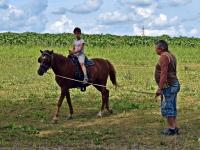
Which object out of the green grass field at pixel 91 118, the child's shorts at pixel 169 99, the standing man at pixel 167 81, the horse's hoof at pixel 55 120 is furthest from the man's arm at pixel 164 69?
the horse's hoof at pixel 55 120

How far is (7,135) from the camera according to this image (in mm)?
11312

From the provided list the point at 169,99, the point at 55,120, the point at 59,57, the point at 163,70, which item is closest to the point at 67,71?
the point at 59,57

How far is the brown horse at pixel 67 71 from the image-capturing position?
13398mm

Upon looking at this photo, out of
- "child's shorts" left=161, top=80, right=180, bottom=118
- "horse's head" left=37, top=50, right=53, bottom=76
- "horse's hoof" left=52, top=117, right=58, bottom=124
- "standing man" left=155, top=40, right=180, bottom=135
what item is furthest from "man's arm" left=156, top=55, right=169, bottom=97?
"horse's head" left=37, top=50, right=53, bottom=76

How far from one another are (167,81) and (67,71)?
141 inches

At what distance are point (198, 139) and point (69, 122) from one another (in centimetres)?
396

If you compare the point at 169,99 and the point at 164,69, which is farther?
the point at 169,99

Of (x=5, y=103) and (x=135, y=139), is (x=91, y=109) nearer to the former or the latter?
(x=5, y=103)

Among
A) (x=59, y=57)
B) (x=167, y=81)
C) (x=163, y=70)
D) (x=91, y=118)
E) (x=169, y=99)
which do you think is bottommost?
(x=91, y=118)

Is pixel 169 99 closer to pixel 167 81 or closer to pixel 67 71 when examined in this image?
pixel 167 81

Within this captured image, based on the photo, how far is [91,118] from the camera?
46.1 ft

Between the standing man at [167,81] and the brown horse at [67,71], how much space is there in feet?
10.7

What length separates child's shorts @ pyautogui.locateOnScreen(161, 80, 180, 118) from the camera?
1117cm

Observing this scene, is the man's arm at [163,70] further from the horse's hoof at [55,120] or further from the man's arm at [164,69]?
the horse's hoof at [55,120]
